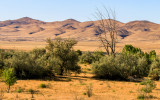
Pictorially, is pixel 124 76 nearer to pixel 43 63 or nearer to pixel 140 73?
pixel 140 73

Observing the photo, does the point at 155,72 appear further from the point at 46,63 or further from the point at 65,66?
the point at 46,63

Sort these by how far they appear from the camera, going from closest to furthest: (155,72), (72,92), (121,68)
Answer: (72,92) → (121,68) → (155,72)

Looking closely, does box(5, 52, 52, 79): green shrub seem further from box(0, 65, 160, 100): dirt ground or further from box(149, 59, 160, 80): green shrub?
box(149, 59, 160, 80): green shrub

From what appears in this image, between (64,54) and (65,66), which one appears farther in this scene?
(65,66)

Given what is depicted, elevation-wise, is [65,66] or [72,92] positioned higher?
[65,66]

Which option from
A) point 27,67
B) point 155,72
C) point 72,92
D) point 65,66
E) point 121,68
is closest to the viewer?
point 72,92

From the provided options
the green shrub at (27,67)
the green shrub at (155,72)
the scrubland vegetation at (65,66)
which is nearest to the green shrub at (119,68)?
the scrubland vegetation at (65,66)

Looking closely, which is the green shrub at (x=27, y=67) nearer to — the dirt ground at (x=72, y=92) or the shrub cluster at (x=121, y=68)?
the dirt ground at (x=72, y=92)

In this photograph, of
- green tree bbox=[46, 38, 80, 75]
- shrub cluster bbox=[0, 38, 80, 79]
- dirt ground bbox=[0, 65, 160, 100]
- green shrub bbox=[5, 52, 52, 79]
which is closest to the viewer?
dirt ground bbox=[0, 65, 160, 100]

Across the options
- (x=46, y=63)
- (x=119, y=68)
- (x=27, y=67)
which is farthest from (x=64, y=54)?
(x=119, y=68)

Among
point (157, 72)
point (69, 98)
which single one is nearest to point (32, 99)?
point (69, 98)

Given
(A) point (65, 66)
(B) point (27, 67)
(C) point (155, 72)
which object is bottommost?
(C) point (155, 72)

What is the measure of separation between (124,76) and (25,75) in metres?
11.4

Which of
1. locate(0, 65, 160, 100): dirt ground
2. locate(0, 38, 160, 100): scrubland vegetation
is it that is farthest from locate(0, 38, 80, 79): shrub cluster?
locate(0, 65, 160, 100): dirt ground
